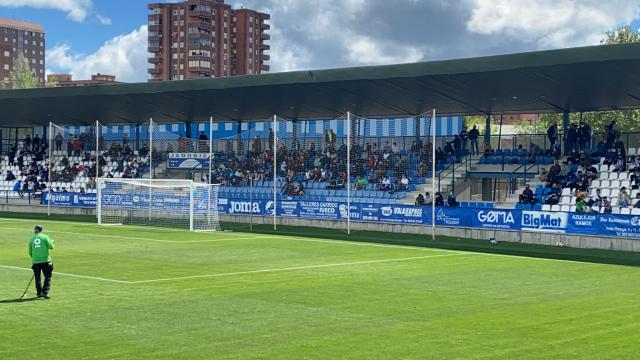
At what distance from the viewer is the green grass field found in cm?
1402

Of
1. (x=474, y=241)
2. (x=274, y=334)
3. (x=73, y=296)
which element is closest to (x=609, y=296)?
(x=274, y=334)

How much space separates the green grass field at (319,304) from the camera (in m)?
14.0

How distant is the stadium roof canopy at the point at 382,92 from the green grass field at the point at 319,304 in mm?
8263

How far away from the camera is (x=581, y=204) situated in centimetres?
3506

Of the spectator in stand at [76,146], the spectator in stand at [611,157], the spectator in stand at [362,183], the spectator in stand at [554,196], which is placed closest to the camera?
the spectator in stand at [554,196]

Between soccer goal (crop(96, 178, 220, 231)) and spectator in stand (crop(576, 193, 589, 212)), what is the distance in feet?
52.5

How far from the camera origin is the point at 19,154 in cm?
6362

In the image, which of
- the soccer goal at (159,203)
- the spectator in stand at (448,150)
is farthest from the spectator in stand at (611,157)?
the soccer goal at (159,203)

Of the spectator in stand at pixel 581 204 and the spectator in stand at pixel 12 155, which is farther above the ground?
the spectator in stand at pixel 12 155

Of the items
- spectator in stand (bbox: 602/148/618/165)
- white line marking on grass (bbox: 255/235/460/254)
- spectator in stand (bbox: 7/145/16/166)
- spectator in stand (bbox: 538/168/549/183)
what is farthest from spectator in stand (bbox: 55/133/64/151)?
spectator in stand (bbox: 602/148/618/165)

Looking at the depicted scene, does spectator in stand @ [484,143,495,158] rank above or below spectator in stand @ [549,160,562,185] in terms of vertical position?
above

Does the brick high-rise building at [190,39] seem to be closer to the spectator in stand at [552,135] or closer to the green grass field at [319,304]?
the spectator in stand at [552,135]

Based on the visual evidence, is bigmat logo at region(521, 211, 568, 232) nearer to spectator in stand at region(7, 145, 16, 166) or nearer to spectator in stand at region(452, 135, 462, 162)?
spectator in stand at region(452, 135, 462, 162)

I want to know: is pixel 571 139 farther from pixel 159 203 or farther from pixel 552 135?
pixel 159 203
